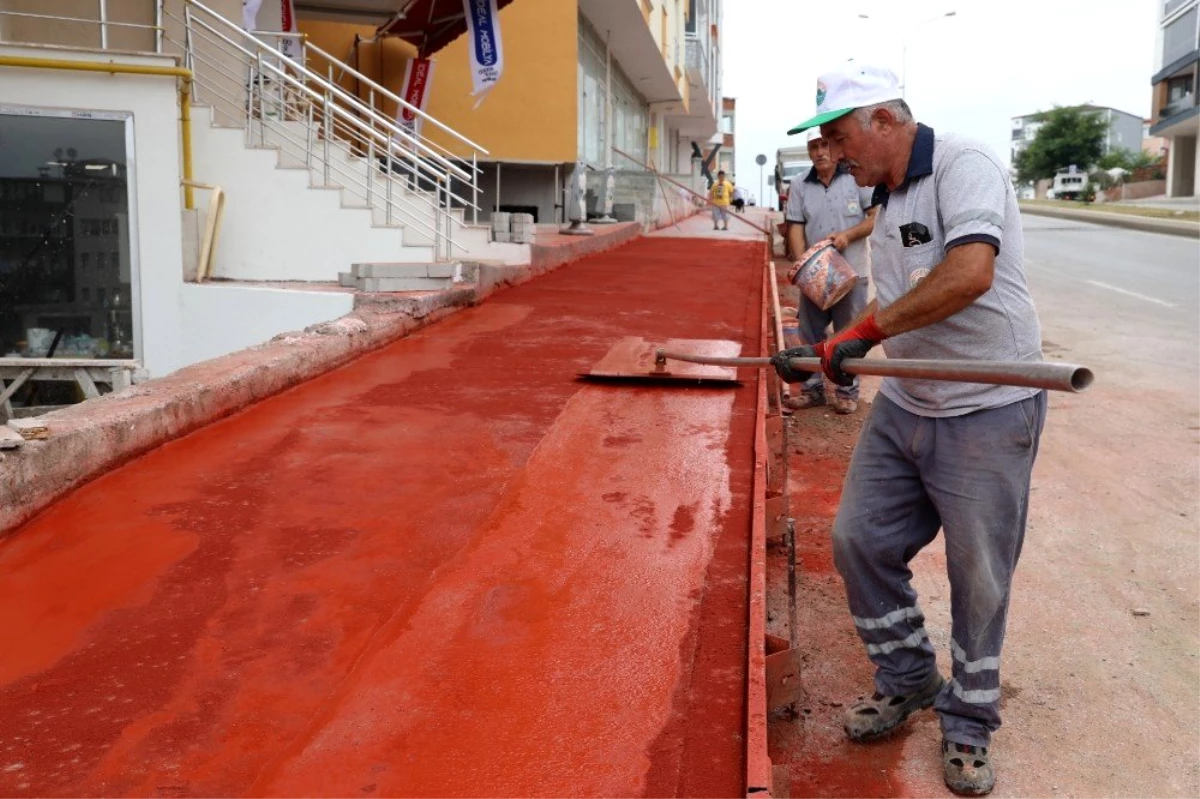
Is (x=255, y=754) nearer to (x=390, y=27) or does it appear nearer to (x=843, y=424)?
(x=843, y=424)

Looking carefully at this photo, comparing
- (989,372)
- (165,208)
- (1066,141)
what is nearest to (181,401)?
(989,372)

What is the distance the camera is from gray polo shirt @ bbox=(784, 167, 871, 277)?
675 centimetres

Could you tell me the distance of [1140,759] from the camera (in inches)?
125

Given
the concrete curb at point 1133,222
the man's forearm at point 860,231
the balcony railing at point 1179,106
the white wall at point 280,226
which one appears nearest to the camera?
the man's forearm at point 860,231

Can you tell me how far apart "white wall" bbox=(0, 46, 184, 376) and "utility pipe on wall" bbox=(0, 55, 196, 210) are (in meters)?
0.08

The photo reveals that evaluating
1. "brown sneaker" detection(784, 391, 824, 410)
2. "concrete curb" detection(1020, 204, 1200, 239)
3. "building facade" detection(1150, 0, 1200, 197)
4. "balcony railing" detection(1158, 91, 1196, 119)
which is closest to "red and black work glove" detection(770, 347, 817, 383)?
"brown sneaker" detection(784, 391, 824, 410)

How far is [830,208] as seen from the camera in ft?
22.5

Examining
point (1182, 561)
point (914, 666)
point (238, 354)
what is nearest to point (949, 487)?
point (914, 666)

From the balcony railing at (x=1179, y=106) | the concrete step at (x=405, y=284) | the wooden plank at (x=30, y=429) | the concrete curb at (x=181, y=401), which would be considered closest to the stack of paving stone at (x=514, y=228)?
the concrete step at (x=405, y=284)

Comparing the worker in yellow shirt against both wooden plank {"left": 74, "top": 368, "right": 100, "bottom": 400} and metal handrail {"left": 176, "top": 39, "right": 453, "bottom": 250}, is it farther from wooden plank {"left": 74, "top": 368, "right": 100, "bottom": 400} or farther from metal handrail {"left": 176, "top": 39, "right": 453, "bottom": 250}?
wooden plank {"left": 74, "top": 368, "right": 100, "bottom": 400}

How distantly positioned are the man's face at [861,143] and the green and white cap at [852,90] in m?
0.04

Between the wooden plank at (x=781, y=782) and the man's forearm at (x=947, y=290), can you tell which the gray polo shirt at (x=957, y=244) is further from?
the wooden plank at (x=781, y=782)

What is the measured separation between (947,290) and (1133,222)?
30692mm

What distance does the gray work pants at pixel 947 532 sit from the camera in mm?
2900
